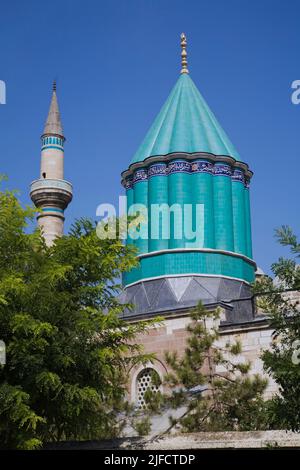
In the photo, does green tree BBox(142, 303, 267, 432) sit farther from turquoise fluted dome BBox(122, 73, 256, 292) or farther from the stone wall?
turquoise fluted dome BBox(122, 73, 256, 292)

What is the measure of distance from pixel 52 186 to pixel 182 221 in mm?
5079

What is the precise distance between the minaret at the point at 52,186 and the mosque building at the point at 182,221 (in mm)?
35

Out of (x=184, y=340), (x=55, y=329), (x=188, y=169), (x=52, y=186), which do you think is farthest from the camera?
(x=52, y=186)

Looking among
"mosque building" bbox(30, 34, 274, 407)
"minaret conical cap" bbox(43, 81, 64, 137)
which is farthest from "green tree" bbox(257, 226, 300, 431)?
"minaret conical cap" bbox(43, 81, 64, 137)

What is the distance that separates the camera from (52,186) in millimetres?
24812

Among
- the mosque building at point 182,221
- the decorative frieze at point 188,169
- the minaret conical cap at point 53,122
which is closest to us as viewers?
the mosque building at point 182,221

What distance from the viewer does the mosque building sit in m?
19.7

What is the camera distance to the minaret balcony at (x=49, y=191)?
2483 cm

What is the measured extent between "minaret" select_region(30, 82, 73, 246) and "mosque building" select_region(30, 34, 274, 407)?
0.04m

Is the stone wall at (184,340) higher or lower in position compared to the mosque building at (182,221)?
lower

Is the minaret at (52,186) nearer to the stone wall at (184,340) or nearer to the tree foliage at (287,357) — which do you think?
the stone wall at (184,340)

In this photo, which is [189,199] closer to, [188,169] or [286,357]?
[188,169]

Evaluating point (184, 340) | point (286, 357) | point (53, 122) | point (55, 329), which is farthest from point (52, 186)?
point (286, 357)

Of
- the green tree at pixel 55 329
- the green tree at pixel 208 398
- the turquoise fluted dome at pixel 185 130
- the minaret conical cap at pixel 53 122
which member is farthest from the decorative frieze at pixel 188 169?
the green tree at pixel 55 329
